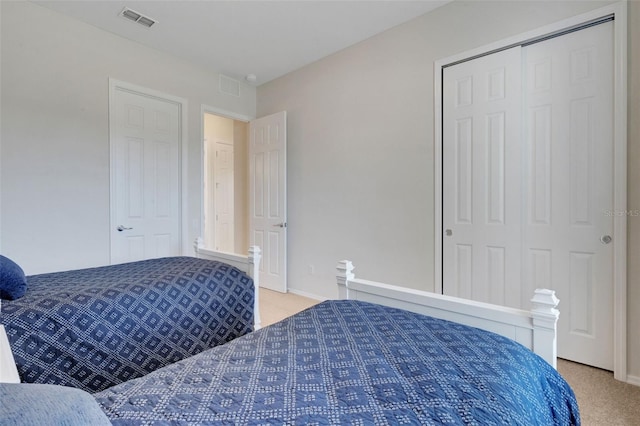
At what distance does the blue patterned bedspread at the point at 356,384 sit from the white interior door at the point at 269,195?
2.80 meters

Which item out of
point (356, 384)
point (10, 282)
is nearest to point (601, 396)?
point (356, 384)

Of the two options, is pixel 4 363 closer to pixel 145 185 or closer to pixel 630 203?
pixel 145 185

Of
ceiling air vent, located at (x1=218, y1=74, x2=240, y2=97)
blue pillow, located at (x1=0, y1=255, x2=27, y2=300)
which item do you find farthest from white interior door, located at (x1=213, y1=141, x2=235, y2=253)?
blue pillow, located at (x1=0, y1=255, x2=27, y2=300)

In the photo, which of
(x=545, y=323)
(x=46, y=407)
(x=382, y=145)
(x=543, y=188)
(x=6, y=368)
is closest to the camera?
(x=46, y=407)

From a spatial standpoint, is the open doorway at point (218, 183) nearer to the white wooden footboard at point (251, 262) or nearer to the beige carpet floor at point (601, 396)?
the white wooden footboard at point (251, 262)

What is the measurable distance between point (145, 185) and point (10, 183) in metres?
1.05

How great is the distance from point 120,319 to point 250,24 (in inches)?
107

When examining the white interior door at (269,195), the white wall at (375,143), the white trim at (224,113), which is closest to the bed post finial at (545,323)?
the white wall at (375,143)

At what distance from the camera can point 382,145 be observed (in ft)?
10.2

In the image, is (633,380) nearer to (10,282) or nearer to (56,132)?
(10,282)

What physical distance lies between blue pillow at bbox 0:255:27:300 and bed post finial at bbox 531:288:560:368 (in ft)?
7.78

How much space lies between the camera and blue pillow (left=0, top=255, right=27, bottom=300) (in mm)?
1561

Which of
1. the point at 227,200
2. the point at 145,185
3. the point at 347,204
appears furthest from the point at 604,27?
the point at 227,200

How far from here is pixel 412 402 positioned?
0.77m
